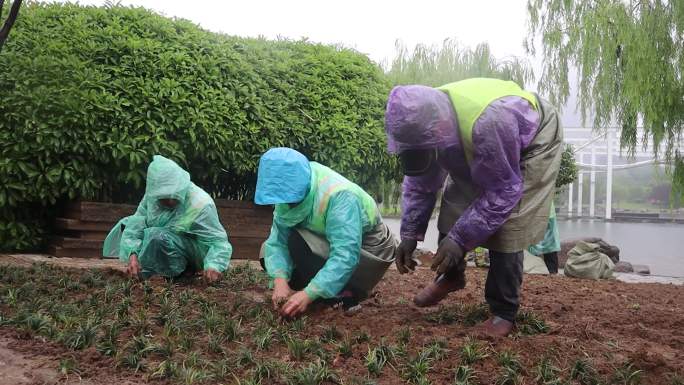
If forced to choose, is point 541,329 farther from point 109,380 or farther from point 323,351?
point 109,380

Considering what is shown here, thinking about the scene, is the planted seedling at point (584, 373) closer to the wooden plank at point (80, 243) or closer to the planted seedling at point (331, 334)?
the planted seedling at point (331, 334)

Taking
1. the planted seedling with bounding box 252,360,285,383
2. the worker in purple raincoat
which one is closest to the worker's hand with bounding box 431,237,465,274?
the worker in purple raincoat

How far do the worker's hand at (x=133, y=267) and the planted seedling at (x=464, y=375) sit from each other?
3.01 meters

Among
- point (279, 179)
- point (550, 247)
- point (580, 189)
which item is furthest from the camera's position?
point (580, 189)

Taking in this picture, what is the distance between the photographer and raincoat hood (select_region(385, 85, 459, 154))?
295 cm

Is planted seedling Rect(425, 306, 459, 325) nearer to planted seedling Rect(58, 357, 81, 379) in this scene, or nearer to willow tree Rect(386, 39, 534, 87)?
planted seedling Rect(58, 357, 81, 379)

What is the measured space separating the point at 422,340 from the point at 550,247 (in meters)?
5.20

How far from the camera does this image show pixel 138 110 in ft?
19.6

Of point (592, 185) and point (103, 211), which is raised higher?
point (103, 211)

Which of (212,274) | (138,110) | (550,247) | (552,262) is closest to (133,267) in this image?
(212,274)

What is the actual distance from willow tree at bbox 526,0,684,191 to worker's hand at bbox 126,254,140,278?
21.0 ft

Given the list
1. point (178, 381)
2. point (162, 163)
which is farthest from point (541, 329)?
point (162, 163)

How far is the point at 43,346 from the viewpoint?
289 centimetres

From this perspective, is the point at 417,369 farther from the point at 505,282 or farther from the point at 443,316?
the point at 443,316
